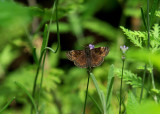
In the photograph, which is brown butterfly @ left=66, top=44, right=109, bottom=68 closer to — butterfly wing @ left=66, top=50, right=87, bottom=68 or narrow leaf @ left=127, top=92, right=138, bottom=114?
butterfly wing @ left=66, top=50, right=87, bottom=68

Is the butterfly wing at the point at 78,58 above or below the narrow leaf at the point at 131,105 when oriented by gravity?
above

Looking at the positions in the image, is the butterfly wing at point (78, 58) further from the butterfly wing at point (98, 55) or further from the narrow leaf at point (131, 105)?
the narrow leaf at point (131, 105)

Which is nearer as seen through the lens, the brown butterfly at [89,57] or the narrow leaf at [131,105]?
the narrow leaf at [131,105]

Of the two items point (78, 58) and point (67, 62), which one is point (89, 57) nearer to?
point (78, 58)

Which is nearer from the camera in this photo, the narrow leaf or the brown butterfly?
the narrow leaf

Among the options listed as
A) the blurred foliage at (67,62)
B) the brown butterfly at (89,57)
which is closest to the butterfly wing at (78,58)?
the brown butterfly at (89,57)

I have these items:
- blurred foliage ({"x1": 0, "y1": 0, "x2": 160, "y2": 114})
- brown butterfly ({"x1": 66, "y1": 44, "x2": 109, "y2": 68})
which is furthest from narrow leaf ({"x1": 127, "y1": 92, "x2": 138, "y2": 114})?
brown butterfly ({"x1": 66, "y1": 44, "x2": 109, "y2": 68})

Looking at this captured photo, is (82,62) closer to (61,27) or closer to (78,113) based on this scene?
(78,113)
